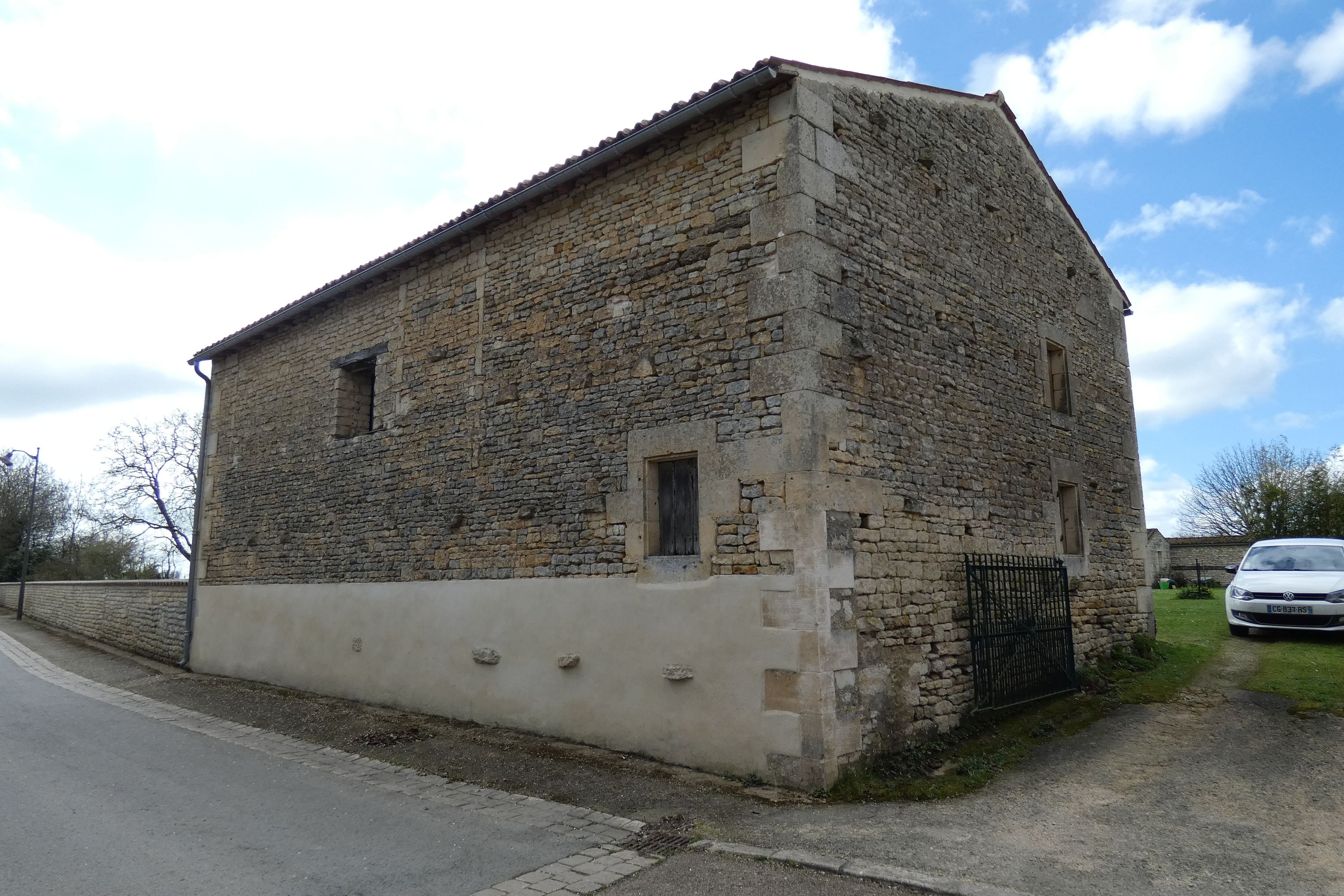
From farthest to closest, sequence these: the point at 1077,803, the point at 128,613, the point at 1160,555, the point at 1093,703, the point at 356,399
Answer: the point at 1160,555, the point at 128,613, the point at 356,399, the point at 1093,703, the point at 1077,803

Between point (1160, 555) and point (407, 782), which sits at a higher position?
point (1160, 555)

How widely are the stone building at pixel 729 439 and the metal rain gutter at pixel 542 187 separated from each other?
0.04m

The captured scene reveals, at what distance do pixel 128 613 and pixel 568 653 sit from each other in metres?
12.2

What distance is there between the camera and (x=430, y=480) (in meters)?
9.62

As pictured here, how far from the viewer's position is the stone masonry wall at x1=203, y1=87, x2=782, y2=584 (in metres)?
7.18

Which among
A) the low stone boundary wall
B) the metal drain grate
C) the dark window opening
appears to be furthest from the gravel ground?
the low stone boundary wall

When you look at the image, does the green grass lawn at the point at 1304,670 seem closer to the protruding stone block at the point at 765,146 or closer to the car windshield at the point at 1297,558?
the car windshield at the point at 1297,558

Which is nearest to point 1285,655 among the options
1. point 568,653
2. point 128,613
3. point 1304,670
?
point 1304,670

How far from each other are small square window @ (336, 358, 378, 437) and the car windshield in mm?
12221

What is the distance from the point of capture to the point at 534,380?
865 centimetres

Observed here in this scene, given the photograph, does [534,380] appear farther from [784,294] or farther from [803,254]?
[803,254]

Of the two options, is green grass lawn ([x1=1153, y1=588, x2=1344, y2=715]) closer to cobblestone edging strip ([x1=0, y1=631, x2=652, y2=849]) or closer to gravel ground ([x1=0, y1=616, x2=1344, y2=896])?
gravel ground ([x1=0, y1=616, x2=1344, y2=896])

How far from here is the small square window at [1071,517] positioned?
32.2 feet

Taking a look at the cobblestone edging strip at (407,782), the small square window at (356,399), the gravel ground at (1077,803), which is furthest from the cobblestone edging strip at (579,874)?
the small square window at (356,399)
